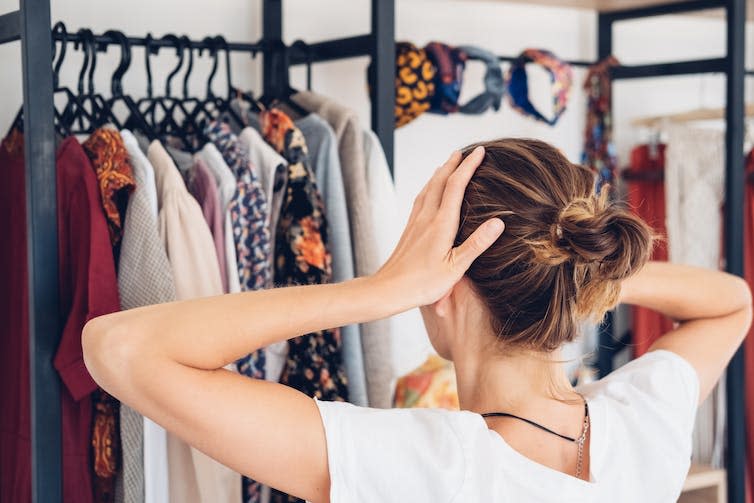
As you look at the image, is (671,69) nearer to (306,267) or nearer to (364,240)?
(364,240)

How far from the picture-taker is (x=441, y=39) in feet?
7.62

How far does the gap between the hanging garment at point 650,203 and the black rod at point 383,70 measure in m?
1.01

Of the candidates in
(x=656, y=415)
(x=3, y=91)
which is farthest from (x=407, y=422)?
(x=3, y=91)

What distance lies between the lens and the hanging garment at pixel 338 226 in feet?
5.23

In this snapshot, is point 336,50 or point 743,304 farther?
point 336,50

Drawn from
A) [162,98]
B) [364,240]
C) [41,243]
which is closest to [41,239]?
[41,243]

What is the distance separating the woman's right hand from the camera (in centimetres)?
104

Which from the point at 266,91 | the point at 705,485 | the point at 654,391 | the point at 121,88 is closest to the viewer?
the point at 654,391

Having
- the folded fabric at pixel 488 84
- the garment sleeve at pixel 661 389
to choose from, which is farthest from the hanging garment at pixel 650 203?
the garment sleeve at pixel 661 389

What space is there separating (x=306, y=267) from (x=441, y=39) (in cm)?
101

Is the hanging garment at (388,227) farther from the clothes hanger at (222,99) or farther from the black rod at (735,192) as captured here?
the black rod at (735,192)

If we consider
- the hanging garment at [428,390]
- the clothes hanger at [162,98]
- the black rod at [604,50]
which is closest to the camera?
the clothes hanger at [162,98]

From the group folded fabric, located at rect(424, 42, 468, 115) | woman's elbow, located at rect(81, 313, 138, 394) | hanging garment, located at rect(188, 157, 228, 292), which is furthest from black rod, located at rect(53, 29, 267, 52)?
woman's elbow, located at rect(81, 313, 138, 394)

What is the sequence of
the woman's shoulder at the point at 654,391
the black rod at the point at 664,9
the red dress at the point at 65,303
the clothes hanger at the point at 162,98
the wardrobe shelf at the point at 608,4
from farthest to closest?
the wardrobe shelf at the point at 608,4 < the black rod at the point at 664,9 < the clothes hanger at the point at 162,98 < the red dress at the point at 65,303 < the woman's shoulder at the point at 654,391
